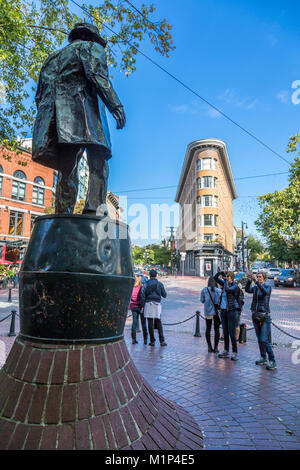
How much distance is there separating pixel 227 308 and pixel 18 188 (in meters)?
32.7

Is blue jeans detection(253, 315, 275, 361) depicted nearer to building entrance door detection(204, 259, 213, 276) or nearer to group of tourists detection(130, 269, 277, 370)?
group of tourists detection(130, 269, 277, 370)

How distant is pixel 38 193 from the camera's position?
118 ft

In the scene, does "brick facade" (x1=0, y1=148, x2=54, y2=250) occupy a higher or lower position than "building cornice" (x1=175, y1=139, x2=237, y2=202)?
lower

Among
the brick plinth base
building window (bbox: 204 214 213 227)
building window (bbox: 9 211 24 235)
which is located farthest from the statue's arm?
building window (bbox: 204 214 213 227)

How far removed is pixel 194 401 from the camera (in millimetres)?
4008

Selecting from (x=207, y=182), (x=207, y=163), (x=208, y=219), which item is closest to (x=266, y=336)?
(x=208, y=219)

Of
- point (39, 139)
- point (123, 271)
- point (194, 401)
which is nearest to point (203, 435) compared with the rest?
point (194, 401)

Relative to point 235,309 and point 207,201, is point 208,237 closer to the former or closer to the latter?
point 207,201

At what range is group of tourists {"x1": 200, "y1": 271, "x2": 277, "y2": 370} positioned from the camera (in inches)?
226

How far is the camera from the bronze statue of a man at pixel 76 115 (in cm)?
307

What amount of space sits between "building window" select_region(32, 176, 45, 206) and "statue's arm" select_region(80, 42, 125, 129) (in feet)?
115

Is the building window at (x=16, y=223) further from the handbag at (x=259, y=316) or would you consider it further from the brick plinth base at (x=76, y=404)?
the brick plinth base at (x=76, y=404)

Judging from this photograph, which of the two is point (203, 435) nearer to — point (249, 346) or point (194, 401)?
point (194, 401)

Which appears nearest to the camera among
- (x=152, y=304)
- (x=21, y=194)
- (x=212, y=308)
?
(x=212, y=308)
